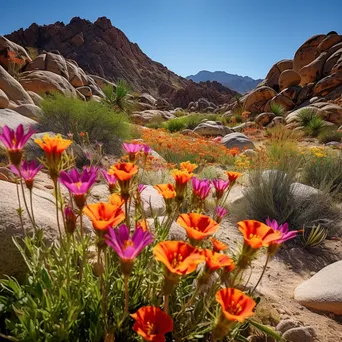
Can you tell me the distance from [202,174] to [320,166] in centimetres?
229

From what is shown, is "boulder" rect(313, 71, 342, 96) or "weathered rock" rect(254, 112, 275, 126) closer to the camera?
"weathered rock" rect(254, 112, 275, 126)

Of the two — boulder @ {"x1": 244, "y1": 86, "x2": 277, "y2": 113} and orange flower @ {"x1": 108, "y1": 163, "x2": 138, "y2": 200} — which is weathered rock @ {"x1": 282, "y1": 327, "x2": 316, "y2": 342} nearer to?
orange flower @ {"x1": 108, "y1": 163, "x2": 138, "y2": 200}

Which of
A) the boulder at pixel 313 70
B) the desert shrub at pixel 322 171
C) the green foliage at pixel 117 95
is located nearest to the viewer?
the desert shrub at pixel 322 171

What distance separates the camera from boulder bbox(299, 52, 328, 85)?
878 inches

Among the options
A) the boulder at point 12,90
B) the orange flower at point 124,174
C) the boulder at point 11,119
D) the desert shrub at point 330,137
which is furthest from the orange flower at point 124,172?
the desert shrub at point 330,137

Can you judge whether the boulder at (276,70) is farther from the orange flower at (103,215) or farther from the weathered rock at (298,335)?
the orange flower at (103,215)

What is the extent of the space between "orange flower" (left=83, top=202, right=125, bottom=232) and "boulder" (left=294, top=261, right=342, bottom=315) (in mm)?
2365

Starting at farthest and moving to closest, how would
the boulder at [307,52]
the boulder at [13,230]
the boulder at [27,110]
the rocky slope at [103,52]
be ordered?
the rocky slope at [103,52], the boulder at [307,52], the boulder at [27,110], the boulder at [13,230]

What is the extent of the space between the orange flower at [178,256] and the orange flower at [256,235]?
8.6 inches

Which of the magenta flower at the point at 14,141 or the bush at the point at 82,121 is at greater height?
the bush at the point at 82,121

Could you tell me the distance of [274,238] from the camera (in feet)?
3.28

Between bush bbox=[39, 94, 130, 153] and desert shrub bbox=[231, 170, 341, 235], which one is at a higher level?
bush bbox=[39, 94, 130, 153]

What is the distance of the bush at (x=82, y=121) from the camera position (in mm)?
6867

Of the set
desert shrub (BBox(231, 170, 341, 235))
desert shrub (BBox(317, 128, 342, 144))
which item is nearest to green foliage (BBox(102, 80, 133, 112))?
desert shrub (BBox(317, 128, 342, 144))
